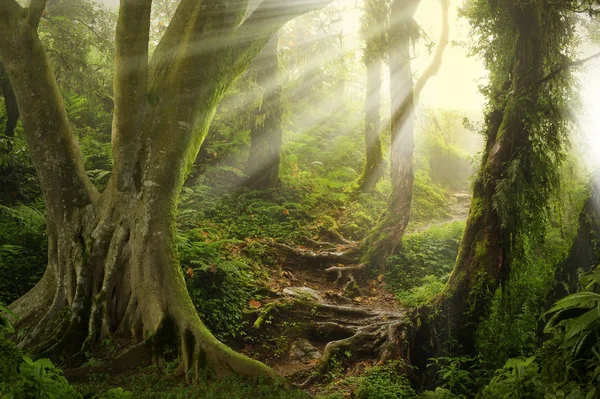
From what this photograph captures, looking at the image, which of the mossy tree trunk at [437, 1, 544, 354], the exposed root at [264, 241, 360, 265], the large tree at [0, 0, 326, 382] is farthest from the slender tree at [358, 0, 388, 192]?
the large tree at [0, 0, 326, 382]

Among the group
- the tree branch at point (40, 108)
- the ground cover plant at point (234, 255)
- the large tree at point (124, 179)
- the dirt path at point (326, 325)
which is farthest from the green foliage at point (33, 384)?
the tree branch at point (40, 108)

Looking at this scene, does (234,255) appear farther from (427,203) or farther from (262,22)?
(427,203)

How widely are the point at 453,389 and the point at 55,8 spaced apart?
509 inches

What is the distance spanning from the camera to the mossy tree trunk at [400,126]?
9.97 meters

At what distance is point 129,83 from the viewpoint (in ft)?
18.4

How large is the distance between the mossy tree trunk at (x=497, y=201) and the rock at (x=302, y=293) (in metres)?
2.37

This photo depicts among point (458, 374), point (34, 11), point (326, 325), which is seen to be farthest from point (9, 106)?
point (458, 374)

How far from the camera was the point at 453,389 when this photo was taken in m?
4.75

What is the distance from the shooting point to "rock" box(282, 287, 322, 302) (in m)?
7.34

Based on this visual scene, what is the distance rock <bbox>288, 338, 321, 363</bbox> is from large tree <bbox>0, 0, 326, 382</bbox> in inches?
67.1

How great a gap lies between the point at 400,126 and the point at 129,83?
6.65 meters

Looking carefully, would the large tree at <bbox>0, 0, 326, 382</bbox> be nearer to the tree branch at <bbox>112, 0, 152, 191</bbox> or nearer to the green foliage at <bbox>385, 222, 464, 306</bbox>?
the tree branch at <bbox>112, 0, 152, 191</bbox>

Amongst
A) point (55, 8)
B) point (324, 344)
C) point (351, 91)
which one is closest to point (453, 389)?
point (324, 344)

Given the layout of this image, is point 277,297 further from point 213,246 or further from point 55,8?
point 55,8
